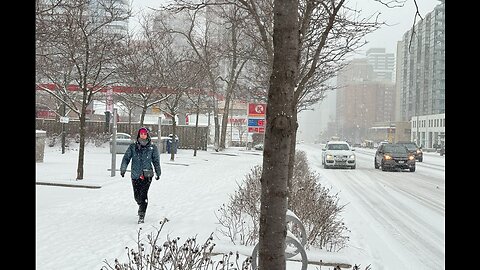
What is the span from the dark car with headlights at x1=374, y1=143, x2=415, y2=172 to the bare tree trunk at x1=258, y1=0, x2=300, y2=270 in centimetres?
2397

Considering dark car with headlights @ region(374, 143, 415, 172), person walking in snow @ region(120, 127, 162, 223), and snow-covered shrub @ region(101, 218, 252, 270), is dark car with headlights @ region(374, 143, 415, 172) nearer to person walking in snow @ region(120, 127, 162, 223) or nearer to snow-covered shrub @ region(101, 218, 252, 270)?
person walking in snow @ region(120, 127, 162, 223)

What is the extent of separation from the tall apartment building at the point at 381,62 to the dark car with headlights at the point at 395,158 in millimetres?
6893

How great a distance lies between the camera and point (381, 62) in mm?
18734

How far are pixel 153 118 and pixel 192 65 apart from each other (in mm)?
35343

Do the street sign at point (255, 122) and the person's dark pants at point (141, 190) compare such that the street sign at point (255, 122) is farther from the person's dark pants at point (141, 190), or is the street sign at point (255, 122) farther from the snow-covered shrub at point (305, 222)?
the person's dark pants at point (141, 190)

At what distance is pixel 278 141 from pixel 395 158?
961 inches

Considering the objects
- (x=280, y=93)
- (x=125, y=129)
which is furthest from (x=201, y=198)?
(x=125, y=129)

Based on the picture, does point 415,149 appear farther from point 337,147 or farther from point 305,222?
point 305,222

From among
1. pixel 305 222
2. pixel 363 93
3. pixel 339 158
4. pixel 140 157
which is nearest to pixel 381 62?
pixel 363 93

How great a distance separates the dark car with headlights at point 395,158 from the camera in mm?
25750
